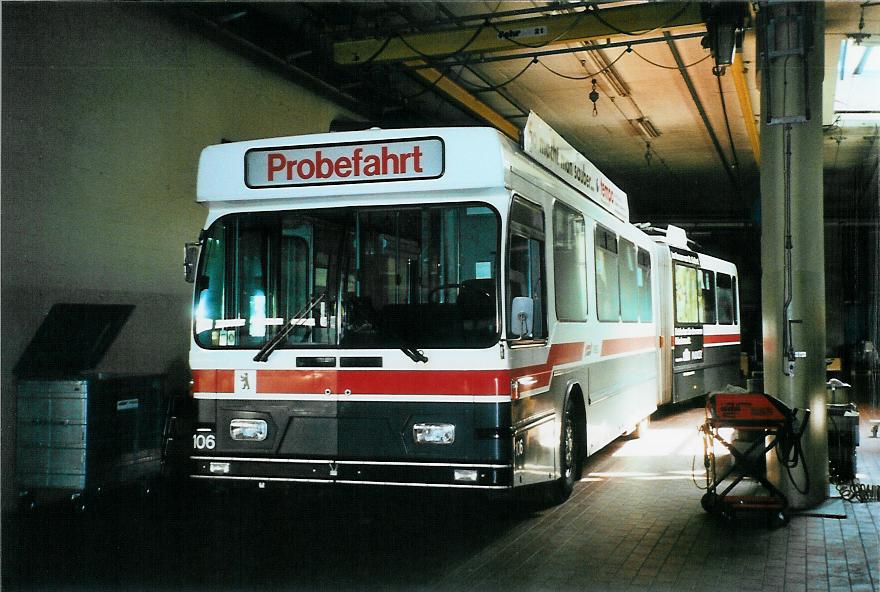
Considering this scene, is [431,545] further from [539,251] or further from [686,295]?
[686,295]

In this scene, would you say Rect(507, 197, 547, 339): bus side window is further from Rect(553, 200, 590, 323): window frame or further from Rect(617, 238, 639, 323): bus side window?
Rect(617, 238, 639, 323): bus side window

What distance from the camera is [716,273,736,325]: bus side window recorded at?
64.5ft

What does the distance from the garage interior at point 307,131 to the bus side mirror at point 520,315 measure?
1594 mm

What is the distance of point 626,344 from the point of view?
1166 cm

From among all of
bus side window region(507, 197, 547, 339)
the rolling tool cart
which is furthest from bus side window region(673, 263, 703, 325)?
bus side window region(507, 197, 547, 339)

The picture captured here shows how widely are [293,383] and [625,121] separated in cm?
1464

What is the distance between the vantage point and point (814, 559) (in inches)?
264

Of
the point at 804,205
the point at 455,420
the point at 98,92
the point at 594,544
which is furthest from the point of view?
the point at 98,92

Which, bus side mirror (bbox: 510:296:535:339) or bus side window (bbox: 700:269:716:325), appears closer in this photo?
bus side mirror (bbox: 510:296:535:339)

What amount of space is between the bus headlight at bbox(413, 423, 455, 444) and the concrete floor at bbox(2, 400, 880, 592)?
0.40 meters

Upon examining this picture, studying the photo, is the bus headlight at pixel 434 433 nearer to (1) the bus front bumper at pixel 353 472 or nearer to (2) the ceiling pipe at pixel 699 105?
(1) the bus front bumper at pixel 353 472

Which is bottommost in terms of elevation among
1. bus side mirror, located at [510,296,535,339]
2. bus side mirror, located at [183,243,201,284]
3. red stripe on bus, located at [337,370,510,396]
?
red stripe on bus, located at [337,370,510,396]

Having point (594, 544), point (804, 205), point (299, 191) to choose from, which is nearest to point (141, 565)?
point (299, 191)

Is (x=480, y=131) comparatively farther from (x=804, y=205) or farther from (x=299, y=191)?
(x=804, y=205)
